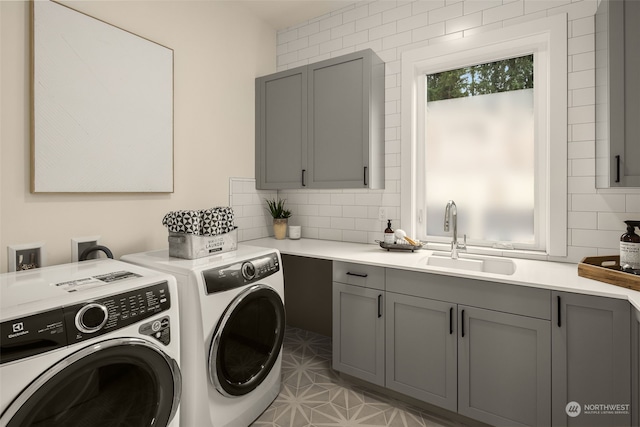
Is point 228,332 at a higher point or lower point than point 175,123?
lower

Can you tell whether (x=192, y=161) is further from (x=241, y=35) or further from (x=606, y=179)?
(x=606, y=179)

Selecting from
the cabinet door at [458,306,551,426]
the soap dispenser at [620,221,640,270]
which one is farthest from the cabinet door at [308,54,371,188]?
the soap dispenser at [620,221,640,270]

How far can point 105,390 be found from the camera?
3.92 ft

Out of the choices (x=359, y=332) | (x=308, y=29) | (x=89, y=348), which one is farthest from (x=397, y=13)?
(x=89, y=348)

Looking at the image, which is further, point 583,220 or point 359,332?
point 359,332

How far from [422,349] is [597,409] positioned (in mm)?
780

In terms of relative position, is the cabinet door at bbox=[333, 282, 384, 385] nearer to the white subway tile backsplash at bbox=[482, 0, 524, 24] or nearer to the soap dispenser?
the soap dispenser

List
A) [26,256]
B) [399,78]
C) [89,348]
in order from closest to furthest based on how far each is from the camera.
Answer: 1. [89,348]
2. [26,256]
3. [399,78]

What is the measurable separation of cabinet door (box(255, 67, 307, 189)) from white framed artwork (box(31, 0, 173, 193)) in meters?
0.86

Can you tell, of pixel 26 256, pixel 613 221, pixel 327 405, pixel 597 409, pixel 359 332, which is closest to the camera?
pixel 597 409

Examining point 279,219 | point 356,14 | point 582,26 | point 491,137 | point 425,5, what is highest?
point 356,14

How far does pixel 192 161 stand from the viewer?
96.0 inches

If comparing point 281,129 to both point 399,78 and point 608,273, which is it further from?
point 608,273

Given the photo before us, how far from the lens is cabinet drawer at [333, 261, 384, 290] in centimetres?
205
